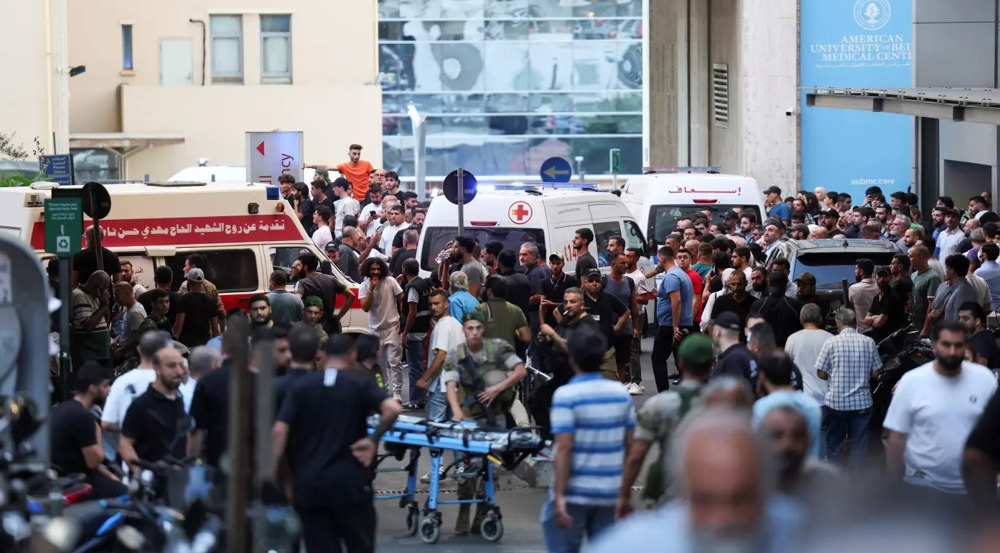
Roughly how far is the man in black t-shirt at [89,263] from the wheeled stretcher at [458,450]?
563cm

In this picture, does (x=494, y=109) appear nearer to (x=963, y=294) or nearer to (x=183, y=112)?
(x=183, y=112)

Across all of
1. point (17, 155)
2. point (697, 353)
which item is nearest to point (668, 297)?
point (697, 353)

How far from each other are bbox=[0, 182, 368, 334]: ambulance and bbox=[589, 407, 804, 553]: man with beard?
48.4ft

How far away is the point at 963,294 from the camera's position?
49.6 ft

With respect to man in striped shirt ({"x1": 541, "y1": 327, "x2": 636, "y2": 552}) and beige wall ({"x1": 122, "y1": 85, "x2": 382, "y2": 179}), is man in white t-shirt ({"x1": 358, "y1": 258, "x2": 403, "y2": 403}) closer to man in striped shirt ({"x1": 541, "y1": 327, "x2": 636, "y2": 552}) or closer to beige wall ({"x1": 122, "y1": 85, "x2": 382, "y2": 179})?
man in striped shirt ({"x1": 541, "y1": 327, "x2": 636, "y2": 552})

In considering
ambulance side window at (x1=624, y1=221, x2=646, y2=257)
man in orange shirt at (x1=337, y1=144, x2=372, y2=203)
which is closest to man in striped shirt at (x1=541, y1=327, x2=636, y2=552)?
ambulance side window at (x1=624, y1=221, x2=646, y2=257)

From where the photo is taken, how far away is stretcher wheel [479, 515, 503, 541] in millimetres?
11273

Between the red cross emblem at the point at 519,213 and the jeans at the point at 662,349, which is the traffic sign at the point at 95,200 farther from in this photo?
the red cross emblem at the point at 519,213

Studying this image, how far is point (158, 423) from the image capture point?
9.41 m

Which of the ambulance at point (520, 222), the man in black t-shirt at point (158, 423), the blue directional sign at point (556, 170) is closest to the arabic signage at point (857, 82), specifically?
the blue directional sign at point (556, 170)

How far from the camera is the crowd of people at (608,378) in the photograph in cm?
342

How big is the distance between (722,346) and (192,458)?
145 inches

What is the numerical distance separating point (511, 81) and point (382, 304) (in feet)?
176

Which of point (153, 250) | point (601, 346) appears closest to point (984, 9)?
point (153, 250)
